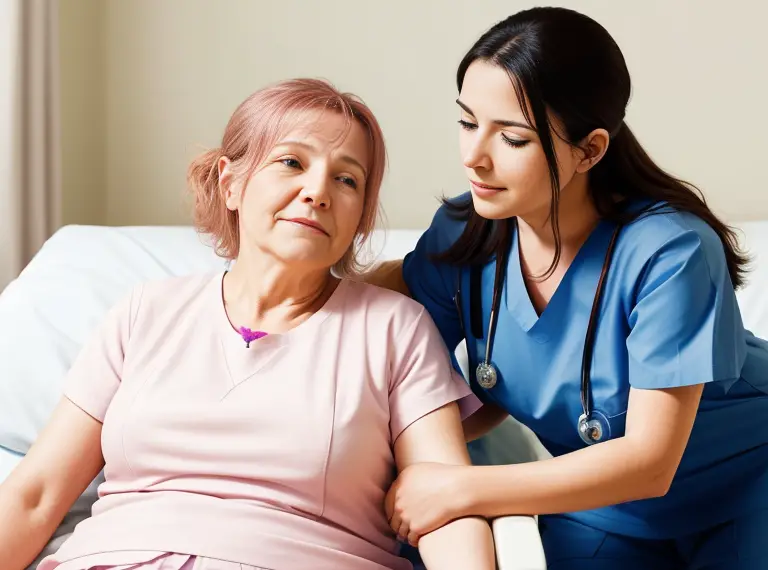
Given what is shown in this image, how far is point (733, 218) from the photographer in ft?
7.86

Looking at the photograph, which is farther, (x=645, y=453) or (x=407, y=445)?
(x=407, y=445)

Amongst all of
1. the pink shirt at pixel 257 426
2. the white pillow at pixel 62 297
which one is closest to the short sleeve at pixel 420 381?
the pink shirt at pixel 257 426

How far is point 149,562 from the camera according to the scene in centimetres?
121

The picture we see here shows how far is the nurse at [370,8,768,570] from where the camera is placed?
1217 mm

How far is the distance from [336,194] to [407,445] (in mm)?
397

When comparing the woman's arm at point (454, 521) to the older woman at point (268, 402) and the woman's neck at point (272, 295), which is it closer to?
the older woman at point (268, 402)

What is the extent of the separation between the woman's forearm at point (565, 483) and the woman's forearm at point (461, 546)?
0.02 meters

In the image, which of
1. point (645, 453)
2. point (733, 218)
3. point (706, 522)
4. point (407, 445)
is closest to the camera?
point (645, 453)

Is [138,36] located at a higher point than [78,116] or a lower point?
higher

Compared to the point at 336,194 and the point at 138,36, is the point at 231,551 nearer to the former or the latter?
the point at 336,194

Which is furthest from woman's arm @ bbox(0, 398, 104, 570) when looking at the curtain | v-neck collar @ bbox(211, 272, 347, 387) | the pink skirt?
the curtain

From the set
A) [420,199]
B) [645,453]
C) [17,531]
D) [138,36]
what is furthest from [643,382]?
[138,36]

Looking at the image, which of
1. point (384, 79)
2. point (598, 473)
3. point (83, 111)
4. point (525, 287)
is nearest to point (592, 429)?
point (598, 473)

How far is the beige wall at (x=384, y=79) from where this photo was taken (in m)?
2.31
